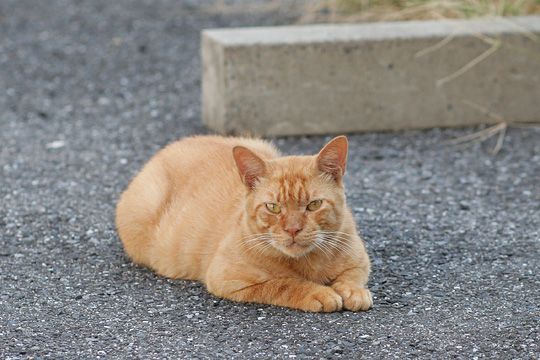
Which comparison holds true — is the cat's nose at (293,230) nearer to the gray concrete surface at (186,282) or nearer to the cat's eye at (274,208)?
the cat's eye at (274,208)

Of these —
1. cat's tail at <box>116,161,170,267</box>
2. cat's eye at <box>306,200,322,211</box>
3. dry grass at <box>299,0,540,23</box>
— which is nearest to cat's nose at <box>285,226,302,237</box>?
cat's eye at <box>306,200,322,211</box>

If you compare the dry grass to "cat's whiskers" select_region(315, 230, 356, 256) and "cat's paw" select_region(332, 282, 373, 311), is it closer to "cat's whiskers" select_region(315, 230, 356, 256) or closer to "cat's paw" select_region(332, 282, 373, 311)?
"cat's whiskers" select_region(315, 230, 356, 256)

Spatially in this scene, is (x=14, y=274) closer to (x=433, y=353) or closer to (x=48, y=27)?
(x=433, y=353)

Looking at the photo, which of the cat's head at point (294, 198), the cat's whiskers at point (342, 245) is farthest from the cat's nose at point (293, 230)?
the cat's whiskers at point (342, 245)

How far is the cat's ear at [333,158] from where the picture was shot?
407 cm

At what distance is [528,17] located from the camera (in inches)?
287

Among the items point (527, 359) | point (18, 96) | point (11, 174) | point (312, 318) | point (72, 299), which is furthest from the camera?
point (18, 96)

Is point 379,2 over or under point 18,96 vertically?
over

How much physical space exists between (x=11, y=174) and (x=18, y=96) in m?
1.91

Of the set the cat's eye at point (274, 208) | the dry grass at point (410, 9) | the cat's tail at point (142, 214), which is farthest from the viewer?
the dry grass at point (410, 9)

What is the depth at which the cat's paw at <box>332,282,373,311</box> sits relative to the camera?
13.5 feet

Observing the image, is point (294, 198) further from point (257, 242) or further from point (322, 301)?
point (322, 301)

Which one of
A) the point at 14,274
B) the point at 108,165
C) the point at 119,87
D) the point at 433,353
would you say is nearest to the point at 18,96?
the point at 119,87

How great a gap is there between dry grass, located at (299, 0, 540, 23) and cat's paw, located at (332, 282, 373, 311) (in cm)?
383
